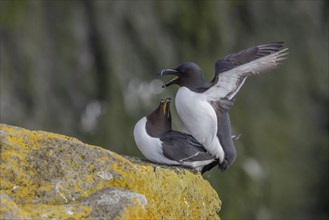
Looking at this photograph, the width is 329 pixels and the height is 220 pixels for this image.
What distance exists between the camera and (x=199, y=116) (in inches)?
324

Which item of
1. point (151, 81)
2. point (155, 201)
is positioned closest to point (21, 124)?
point (151, 81)

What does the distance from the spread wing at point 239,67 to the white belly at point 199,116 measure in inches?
6.6

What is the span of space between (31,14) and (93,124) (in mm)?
3468

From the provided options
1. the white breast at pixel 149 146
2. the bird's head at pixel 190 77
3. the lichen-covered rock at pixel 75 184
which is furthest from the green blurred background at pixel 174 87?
the lichen-covered rock at pixel 75 184

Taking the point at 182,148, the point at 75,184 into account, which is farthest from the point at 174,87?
the point at 75,184

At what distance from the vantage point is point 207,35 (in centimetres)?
2472

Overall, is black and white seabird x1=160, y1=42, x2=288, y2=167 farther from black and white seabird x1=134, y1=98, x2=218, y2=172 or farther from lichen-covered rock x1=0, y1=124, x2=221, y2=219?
lichen-covered rock x1=0, y1=124, x2=221, y2=219

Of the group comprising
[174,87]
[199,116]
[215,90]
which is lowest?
[174,87]

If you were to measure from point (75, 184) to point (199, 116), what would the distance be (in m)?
2.95

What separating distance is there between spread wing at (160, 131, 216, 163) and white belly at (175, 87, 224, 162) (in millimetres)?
70

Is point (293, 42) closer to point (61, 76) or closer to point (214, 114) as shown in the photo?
point (61, 76)

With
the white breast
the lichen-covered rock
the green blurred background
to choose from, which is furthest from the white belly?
the green blurred background

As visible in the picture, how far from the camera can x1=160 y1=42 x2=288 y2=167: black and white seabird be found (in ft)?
26.9

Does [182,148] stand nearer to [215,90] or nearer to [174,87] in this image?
[215,90]
